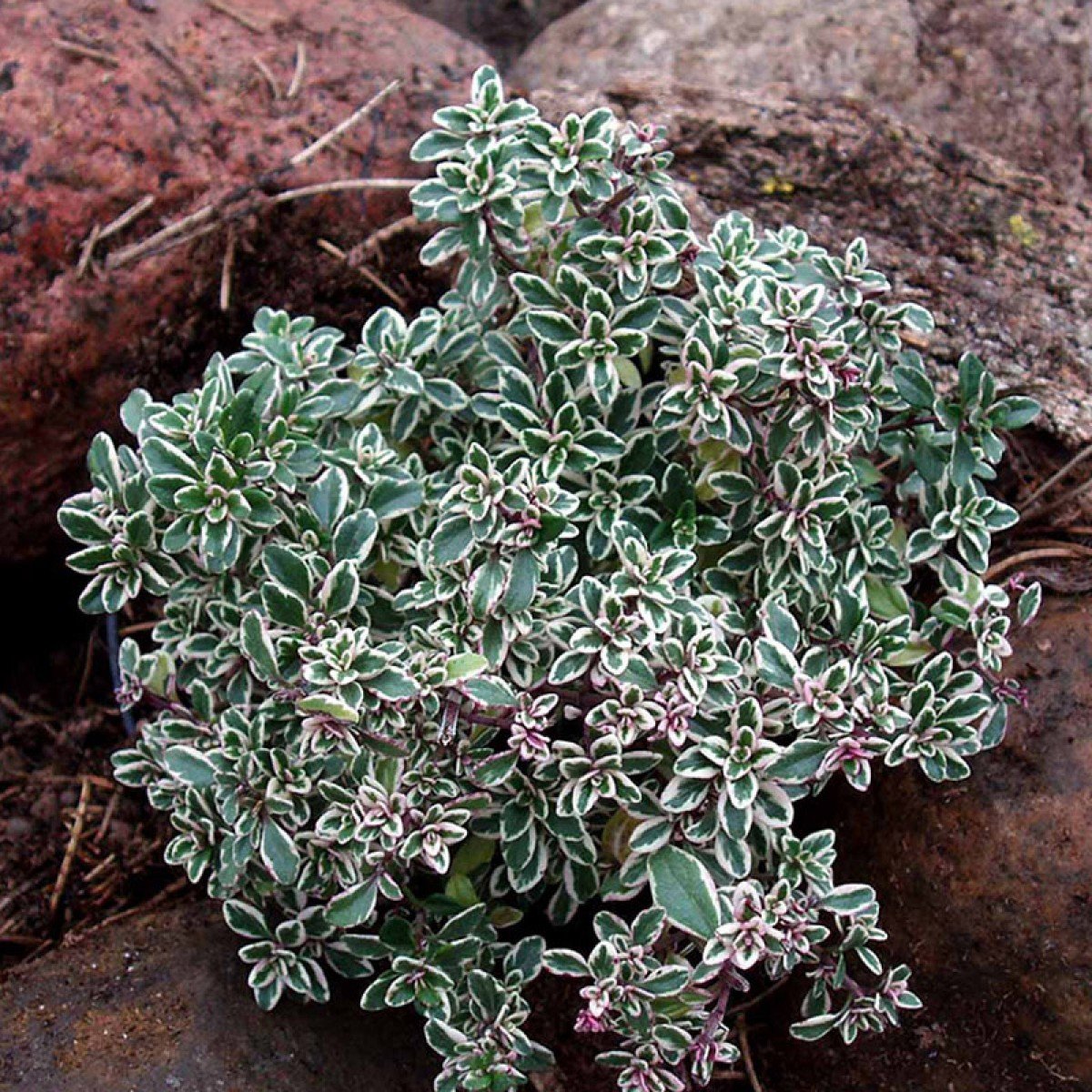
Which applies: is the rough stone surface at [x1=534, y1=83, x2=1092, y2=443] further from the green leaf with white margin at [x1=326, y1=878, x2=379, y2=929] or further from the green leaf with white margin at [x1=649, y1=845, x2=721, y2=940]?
the green leaf with white margin at [x1=326, y1=878, x2=379, y2=929]

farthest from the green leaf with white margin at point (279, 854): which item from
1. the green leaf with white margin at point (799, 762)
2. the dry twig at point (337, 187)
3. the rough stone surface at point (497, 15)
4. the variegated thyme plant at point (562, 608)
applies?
the rough stone surface at point (497, 15)

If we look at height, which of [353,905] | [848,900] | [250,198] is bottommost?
[353,905]

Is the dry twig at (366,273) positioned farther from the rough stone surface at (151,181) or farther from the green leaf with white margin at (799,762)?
the green leaf with white margin at (799,762)

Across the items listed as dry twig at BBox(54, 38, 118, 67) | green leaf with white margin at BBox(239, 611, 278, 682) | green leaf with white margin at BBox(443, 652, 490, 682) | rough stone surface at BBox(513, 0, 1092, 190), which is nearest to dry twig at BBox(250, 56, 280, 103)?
dry twig at BBox(54, 38, 118, 67)

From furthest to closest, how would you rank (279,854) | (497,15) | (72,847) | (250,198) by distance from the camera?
(497,15)
(250,198)
(72,847)
(279,854)

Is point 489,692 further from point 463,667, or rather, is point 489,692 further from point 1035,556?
point 1035,556

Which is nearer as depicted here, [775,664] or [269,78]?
[775,664]

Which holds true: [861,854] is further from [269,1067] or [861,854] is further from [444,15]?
[444,15]

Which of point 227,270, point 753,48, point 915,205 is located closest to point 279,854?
point 227,270
